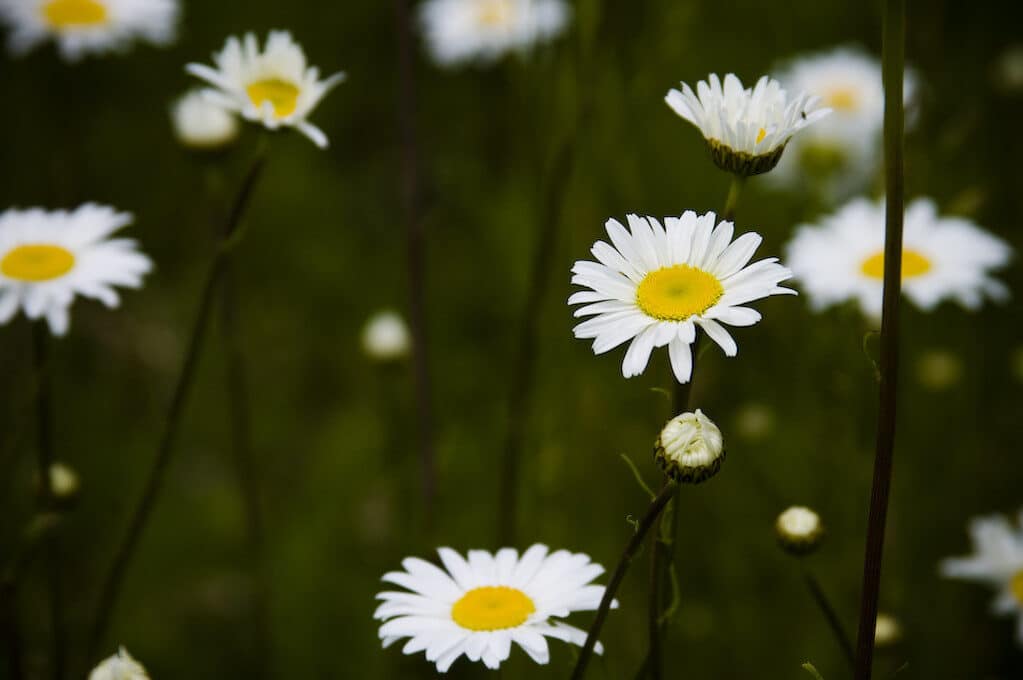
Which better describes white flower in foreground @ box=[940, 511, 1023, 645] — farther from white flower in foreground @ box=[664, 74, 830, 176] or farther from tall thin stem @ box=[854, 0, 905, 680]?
white flower in foreground @ box=[664, 74, 830, 176]

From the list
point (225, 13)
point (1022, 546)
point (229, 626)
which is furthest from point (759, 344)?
point (225, 13)

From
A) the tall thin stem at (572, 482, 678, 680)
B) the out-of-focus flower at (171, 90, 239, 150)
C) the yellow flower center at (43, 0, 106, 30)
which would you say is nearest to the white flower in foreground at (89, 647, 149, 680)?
the tall thin stem at (572, 482, 678, 680)

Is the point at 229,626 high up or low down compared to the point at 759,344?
down

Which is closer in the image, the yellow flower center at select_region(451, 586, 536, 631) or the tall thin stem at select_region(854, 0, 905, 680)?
the tall thin stem at select_region(854, 0, 905, 680)

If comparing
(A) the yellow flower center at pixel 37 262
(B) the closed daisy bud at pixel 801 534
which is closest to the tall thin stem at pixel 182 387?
(A) the yellow flower center at pixel 37 262

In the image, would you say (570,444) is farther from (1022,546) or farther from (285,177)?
(285,177)

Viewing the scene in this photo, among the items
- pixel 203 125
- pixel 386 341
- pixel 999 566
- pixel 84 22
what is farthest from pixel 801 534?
pixel 84 22
